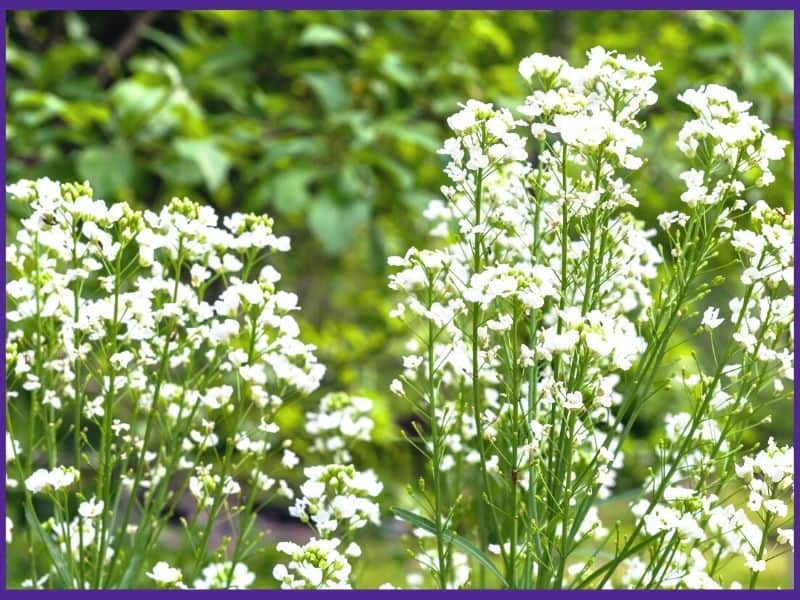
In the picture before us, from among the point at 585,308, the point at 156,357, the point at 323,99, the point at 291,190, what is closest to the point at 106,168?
the point at 291,190

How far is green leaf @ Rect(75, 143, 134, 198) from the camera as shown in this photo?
76.1 inches

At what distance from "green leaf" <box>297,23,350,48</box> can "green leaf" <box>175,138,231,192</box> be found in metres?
0.35

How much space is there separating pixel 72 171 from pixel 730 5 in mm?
1321

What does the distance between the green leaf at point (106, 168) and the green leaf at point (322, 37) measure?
0.47 meters

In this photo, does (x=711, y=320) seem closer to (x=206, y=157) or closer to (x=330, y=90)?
(x=206, y=157)

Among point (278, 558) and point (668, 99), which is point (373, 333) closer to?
point (278, 558)

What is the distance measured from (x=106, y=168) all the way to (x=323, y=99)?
0.51 metres

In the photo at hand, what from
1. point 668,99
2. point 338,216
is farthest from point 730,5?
point 338,216

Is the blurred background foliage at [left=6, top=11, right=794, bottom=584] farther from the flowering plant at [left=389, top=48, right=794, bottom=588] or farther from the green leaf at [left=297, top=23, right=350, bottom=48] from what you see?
the flowering plant at [left=389, top=48, right=794, bottom=588]

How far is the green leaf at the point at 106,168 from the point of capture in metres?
1.93

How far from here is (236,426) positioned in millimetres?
880

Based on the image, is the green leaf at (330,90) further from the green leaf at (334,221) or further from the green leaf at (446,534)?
the green leaf at (446,534)

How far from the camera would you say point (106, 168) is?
77.5 inches

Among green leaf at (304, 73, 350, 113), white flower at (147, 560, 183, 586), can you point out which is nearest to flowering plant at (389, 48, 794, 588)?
white flower at (147, 560, 183, 586)
